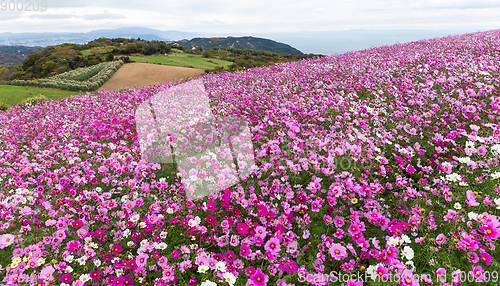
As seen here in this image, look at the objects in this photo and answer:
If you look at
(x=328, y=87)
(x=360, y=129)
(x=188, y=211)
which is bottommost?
(x=188, y=211)

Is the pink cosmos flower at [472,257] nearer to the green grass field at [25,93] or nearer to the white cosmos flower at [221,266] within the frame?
the white cosmos flower at [221,266]

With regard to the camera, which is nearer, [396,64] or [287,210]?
[287,210]

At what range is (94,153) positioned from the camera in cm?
548

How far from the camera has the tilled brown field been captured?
901 inches

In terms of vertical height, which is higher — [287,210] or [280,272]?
[287,210]

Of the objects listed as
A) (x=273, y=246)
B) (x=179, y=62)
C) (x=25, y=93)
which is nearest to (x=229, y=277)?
(x=273, y=246)

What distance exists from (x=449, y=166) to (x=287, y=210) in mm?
3130

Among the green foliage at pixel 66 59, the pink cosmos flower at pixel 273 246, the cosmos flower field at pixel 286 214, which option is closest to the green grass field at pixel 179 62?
the green foliage at pixel 66 59

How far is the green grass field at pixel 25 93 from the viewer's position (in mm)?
16016

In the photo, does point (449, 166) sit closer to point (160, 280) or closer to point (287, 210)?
point (287, 210)

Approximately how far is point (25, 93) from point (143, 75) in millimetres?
10569

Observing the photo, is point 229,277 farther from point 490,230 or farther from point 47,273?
point 490,230

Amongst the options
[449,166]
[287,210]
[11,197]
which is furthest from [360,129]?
[11,197]

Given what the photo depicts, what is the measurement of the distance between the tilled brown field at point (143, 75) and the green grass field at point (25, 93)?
12.3ft
